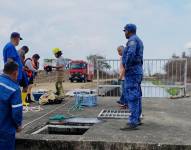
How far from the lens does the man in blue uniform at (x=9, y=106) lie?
512 centimetres

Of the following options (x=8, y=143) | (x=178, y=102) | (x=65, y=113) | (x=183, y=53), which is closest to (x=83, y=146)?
(x=8, y=143)

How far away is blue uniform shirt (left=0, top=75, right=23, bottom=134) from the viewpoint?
5.12 m

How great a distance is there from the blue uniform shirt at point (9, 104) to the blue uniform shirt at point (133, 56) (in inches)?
102

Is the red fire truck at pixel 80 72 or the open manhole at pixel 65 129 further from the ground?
the red fire truck at pixel 80 72

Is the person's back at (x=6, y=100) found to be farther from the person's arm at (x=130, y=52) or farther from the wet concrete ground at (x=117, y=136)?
the person's arm at (x=130, y=52)

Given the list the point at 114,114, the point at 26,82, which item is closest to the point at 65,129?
the point at 114,114

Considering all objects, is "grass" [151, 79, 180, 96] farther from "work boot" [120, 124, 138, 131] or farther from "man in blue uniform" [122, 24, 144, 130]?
"work boot" [120, 124, 138, 131]

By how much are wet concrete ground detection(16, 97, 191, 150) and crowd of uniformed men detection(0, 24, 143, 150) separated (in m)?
0.43

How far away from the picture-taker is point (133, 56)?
23.6ft

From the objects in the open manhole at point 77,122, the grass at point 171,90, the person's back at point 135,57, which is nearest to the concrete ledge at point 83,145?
the open manhole at point 77,122

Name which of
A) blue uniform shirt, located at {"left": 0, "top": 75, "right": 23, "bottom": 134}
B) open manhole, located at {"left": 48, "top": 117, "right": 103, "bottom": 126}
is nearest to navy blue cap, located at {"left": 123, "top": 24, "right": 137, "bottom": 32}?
open manhole, located at {"left": 48, "top": 117, "right": 103, "bottom": 126}

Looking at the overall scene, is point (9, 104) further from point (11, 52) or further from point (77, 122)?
point (11, 52)

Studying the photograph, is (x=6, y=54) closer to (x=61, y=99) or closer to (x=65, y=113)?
(x=65, y=113)

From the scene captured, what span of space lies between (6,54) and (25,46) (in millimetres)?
1647
